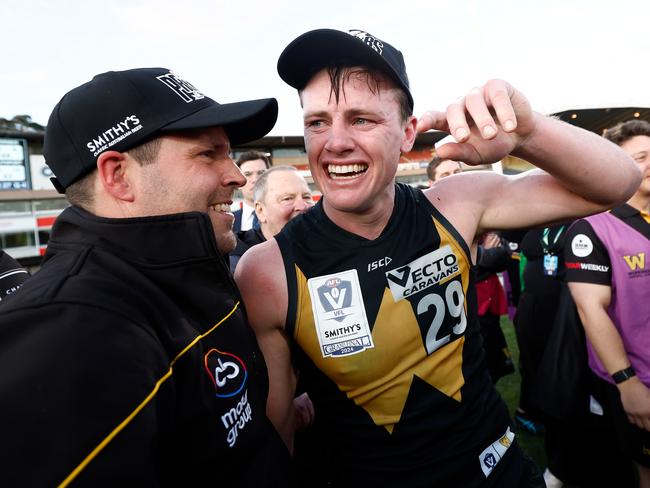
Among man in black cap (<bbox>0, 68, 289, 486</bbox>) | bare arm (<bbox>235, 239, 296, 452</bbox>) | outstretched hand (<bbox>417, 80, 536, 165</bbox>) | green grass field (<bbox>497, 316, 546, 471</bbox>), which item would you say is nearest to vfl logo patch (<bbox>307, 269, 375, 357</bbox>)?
bare arm (<bbox>235, 239, 296, 452</bbox>)

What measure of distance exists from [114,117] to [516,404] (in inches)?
198

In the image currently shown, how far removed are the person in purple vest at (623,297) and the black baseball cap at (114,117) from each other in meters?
2.33

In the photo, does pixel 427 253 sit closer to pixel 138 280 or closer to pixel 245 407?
pixel 245 407

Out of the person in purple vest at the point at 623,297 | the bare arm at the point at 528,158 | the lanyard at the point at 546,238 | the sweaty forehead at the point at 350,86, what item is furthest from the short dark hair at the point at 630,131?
the sweaty forehead at the point at 350,86

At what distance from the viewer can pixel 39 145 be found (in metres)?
28.5

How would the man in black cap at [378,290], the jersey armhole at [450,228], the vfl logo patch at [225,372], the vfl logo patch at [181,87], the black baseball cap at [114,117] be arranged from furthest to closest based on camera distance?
the jersey armhole at [450,228], the man in black cap at [378,290], the vfl logo patch at [181,87], the black baseball cap at [114,117], the vfl logo patch at [225,372]

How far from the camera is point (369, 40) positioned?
1.59m

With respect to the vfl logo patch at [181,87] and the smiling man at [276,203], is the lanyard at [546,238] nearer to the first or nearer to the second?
the smiling man at [276,203]

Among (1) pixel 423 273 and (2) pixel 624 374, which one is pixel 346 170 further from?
(2) pixel 624 374

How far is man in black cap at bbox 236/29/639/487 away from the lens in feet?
5.24

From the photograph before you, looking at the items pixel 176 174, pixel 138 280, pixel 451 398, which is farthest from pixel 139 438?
pixel 451 398

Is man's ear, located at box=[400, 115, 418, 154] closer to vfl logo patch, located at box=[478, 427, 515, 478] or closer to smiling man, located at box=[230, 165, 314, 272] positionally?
vfl logo patch, located at box=[478, 427, 515, 478]

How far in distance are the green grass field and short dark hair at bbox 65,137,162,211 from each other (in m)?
2.82

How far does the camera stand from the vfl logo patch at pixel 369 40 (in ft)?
5.10
